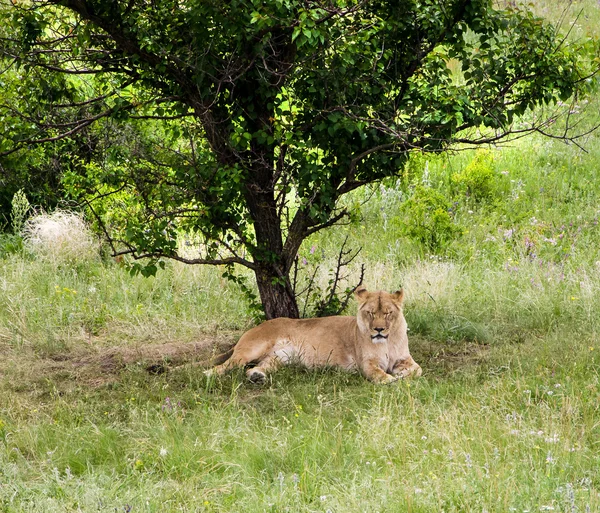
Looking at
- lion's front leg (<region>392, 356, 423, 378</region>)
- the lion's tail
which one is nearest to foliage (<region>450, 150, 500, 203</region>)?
lion's front leg (<region>392, 356, 423, 378</region>)

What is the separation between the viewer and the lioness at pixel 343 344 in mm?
7750

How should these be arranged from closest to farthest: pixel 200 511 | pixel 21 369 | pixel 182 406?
pixel 200 511, pixel 182 406, pixel 21 369

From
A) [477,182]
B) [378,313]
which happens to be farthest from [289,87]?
[477,182]

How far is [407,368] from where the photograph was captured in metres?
7.78

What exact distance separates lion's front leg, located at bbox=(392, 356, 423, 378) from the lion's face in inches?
11.7

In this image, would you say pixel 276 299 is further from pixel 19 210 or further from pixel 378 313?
pixel 19 210

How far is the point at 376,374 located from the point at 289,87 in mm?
2738

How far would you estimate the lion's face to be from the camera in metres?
7.67

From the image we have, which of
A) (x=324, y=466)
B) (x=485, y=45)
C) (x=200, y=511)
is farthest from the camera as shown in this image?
(x=485, y=45)

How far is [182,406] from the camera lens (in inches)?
280

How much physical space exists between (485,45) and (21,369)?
513 centimetres

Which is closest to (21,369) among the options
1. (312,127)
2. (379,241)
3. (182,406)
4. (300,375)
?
(182,406)

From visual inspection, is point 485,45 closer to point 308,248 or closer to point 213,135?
point 213,135

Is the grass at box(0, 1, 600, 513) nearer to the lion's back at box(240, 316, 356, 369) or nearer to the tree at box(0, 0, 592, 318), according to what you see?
the lion's back at box(240, 316, 356, 369)
